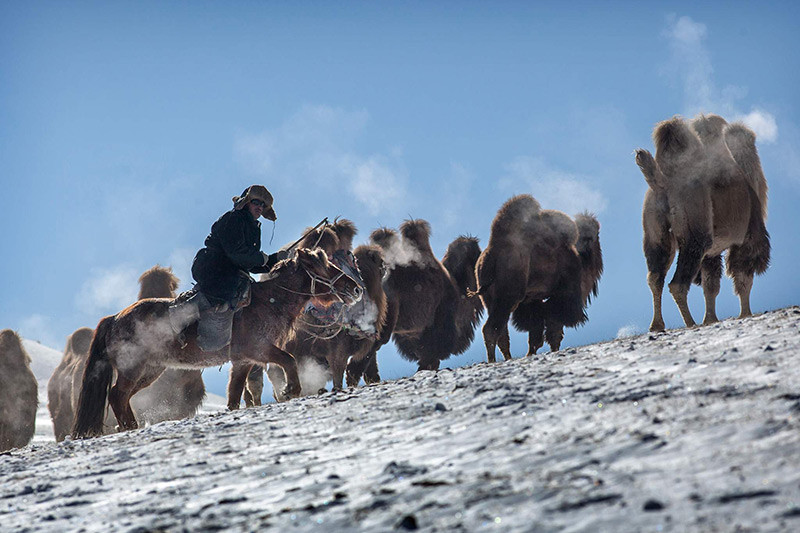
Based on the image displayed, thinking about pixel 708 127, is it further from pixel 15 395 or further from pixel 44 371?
pixel 44 371

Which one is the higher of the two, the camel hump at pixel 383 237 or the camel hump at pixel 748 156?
the camel hump at pixel 383 237

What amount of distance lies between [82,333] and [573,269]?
9255mm

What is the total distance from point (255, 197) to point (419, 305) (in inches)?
225

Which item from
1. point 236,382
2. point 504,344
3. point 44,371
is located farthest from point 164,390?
point 44,371

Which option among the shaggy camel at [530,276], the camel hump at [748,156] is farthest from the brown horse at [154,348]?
the camel hump at [748,156]

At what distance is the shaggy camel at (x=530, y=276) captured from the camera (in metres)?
12.5

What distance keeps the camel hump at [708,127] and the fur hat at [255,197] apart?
210 inches

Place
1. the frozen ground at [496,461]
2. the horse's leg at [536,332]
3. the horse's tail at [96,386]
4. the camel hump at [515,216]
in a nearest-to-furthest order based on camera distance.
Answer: the frozen ground at [496,461] → the horse's tail at [96,386] → the camel hump at [515,216] → the horse's leg at [536,332]

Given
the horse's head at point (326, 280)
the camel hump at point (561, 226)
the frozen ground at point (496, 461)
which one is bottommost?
the frozen ground at point (496, 461)

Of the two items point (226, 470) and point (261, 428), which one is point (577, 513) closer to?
point (226, 470)

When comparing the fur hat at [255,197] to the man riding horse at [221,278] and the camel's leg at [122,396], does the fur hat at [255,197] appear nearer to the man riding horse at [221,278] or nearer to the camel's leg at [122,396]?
the man riding horse at [221,278]

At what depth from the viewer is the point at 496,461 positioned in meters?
3.36

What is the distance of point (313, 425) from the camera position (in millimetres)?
5070

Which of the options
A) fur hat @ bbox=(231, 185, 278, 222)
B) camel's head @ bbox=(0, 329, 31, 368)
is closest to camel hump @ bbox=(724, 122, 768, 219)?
fur hat @ bbox=(231, 185, 278, 222)
